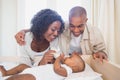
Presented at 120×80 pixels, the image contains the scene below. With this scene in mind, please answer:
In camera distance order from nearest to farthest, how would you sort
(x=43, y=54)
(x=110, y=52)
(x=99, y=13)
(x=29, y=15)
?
(x=43, y=54) → (x=110, y=52) → (x=99, y=13) → (x=29, y=15)

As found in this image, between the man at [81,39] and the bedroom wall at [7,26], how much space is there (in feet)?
3.18

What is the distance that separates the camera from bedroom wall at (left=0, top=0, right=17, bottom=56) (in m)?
2.31

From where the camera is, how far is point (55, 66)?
112cm

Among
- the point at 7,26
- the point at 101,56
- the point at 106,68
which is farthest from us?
the point at 7,26

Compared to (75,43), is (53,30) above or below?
above

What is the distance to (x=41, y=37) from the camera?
141cm

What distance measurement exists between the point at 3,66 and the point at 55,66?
341mm

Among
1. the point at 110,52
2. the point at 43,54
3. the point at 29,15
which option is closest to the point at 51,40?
the point at 43,54

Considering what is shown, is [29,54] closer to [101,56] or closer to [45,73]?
[45,73]

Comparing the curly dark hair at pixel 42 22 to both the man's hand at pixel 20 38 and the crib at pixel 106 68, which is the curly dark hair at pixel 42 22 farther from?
the crib at pixel 106 68

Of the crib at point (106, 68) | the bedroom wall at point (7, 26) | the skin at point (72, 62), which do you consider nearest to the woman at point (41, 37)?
the skin at point (72, 62)

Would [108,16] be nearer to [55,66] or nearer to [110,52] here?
[110,52]

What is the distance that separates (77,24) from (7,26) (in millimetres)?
1263

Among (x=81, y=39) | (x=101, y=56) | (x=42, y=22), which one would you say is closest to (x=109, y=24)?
(x=81, y=39)
